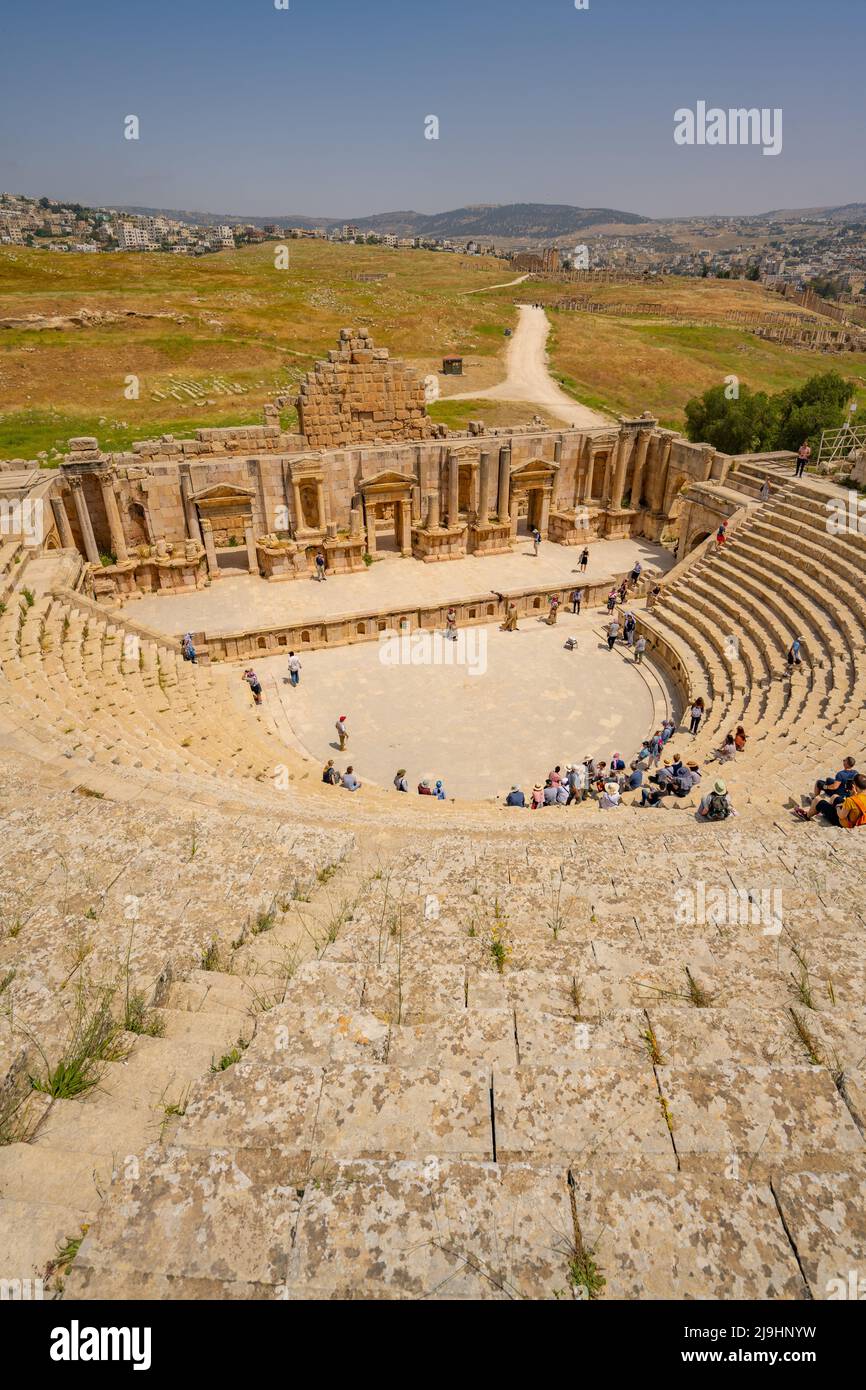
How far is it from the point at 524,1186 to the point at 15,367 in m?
45.4

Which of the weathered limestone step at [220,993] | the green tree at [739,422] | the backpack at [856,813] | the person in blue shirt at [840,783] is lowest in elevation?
the person in blue shirt at [840,783]

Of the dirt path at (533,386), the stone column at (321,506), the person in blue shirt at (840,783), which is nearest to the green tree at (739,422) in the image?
the dirt path at (533,386)

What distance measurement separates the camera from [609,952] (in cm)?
588

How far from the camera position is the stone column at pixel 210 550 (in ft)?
77.1

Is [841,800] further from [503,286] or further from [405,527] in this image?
[503,286]

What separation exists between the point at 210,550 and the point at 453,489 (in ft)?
29.0

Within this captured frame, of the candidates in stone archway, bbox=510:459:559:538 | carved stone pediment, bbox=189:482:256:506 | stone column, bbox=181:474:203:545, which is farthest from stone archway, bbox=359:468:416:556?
stone column, bbox=181:474:203:545

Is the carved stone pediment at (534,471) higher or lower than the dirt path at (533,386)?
lower

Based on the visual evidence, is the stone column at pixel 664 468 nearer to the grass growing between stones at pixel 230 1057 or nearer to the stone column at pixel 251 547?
the stone column at pixel 251 547

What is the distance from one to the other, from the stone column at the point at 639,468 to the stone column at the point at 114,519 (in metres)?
19.6

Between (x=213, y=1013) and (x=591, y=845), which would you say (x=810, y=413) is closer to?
(x=591, y=845)

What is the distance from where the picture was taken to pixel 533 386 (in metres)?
50.0

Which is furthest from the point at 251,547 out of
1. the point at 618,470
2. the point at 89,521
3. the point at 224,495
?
the point at 618,470

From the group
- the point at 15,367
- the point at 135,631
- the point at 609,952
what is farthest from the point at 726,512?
the point at 15,367
